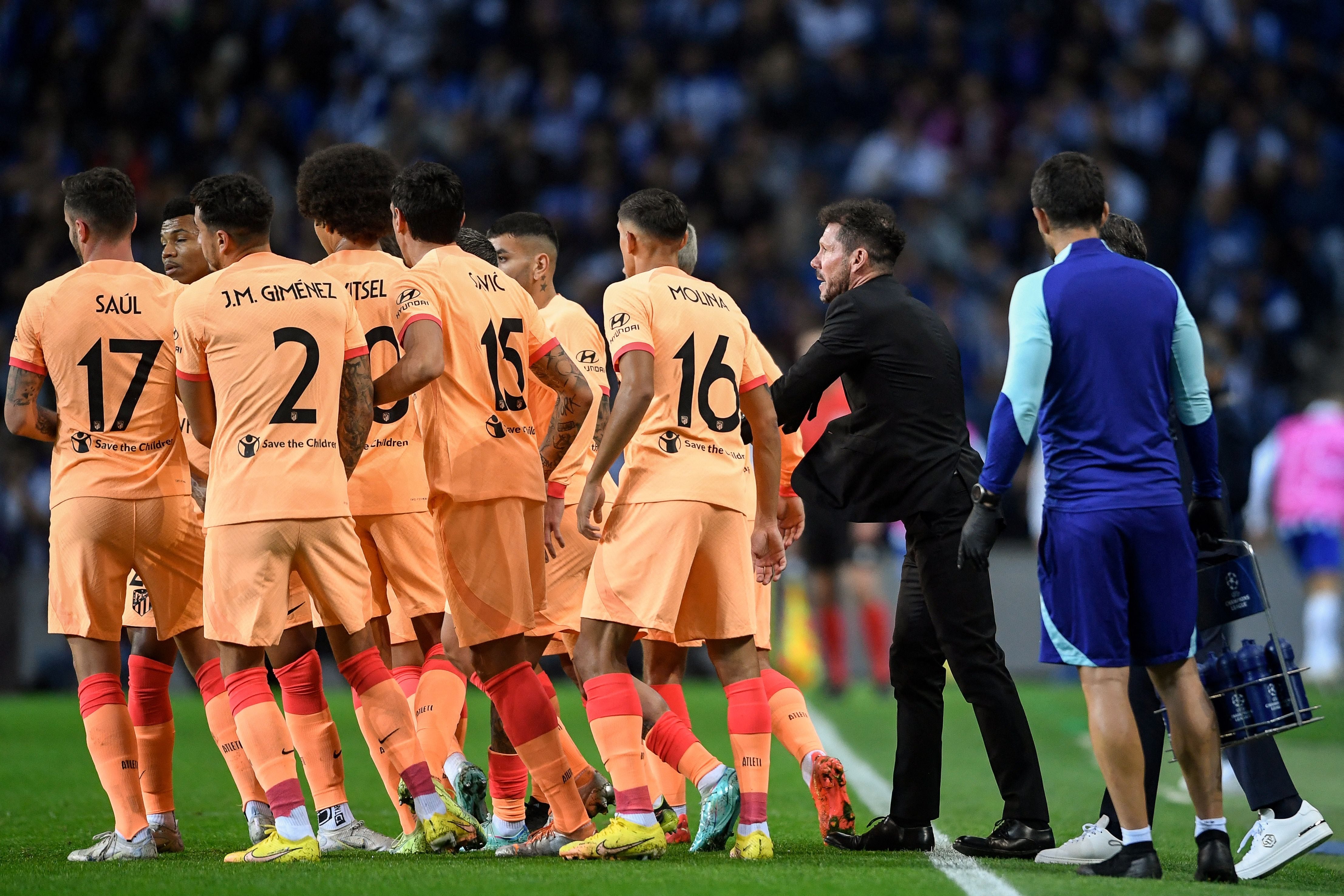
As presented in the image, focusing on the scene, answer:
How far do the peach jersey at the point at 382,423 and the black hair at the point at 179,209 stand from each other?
0.94 meters

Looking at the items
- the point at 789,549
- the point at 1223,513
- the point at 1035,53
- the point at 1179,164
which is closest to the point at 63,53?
the point at 789,549

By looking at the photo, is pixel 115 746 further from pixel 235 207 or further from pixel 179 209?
pixel 179 209

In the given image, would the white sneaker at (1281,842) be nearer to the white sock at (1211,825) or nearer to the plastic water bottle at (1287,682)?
the white sock at (1211,825)

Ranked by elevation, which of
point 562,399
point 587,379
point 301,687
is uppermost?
point 587,379

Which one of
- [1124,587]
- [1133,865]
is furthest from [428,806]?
[1124,587]

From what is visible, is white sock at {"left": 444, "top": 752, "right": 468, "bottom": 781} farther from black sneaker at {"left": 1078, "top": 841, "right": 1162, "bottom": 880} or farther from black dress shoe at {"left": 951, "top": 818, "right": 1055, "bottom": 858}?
black sneaker at {"left": 1078, "top": 841, "right": 1162, "bottom": 880}

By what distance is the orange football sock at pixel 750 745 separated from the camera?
583 cm

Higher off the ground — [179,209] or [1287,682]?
[179,209]

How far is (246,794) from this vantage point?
6184 mm

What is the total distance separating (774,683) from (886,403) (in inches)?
55.0

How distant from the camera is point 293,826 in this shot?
559 cm

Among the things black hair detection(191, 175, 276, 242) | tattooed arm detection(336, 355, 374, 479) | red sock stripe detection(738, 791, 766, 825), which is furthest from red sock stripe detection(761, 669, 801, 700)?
black hair detection(191, 175, 276, 242)

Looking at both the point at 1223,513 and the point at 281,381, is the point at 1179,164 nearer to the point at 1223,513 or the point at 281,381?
the point at 1223,513

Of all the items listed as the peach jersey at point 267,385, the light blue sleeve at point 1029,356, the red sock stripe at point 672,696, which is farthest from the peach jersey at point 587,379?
the light blue sleeve at point 1029,356
